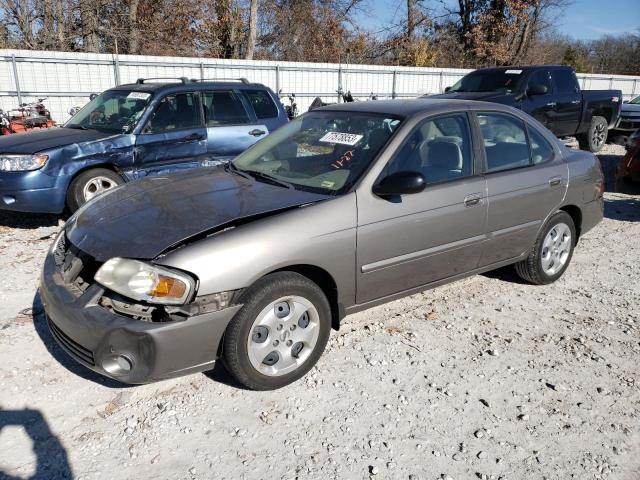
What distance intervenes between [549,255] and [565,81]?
775 cm

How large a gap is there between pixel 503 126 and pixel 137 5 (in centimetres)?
2088

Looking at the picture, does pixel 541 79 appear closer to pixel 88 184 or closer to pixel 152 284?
pixel 88 184

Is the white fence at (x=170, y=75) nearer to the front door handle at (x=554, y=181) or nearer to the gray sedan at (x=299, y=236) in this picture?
the gray sedan at (x=299, y=236)

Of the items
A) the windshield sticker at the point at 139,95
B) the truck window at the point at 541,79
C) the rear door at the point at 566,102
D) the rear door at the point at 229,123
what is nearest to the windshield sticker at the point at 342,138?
the rear door at the point at 229,123

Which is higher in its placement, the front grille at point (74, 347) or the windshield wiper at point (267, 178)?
the windshield wiper at point (267, 178)

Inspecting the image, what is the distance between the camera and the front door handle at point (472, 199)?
12.7ft

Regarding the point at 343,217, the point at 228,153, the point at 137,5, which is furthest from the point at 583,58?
the point at 343,217

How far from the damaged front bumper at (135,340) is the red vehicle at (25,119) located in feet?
24.2

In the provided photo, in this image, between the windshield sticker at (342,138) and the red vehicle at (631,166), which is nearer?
the windshield sticker at (342,138)

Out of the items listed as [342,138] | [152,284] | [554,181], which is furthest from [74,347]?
[554,181]

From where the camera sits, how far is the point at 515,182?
423 centimetres

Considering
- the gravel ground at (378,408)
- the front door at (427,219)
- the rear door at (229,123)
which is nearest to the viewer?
the gravel ground at (378,408)

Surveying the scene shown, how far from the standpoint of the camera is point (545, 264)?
477cm

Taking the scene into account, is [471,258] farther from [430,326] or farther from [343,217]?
[343,217]
